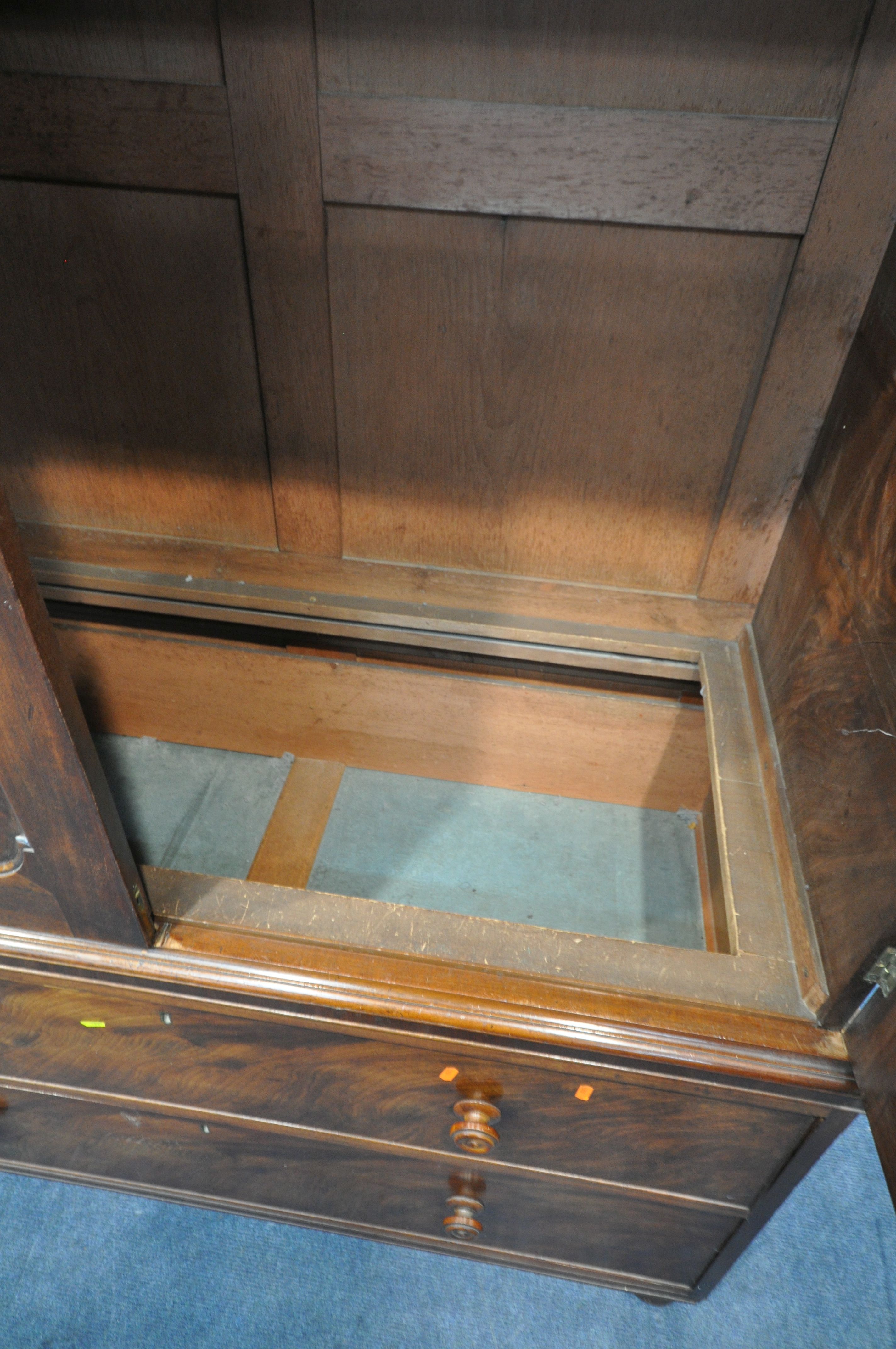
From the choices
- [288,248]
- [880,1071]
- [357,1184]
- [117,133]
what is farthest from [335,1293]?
[117,133]

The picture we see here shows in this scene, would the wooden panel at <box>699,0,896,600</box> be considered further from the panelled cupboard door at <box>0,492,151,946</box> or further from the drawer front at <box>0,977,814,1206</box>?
the panelled cupboard door at <box>0,492,151,946</box>

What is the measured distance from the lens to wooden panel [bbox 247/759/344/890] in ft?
4.52

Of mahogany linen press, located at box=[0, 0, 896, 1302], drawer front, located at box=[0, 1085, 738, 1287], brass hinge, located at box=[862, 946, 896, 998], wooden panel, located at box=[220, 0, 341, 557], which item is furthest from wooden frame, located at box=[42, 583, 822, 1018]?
wooden panel, located at box=[220, 0, 341, 557]

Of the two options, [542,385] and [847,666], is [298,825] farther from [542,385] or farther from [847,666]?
[847,666]

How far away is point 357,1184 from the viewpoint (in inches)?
46.3

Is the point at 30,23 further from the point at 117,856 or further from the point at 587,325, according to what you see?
the point at 117,856

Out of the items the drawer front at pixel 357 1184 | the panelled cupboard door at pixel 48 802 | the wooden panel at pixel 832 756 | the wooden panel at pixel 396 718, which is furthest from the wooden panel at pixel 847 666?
the panelled cupboard door at pixel 48 802

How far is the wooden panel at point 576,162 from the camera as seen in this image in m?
0.98

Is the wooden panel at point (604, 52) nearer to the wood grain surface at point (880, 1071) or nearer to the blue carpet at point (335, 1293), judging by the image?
the wood grain surface at point (880, 1071)

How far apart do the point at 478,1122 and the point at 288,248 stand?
114 centimetres

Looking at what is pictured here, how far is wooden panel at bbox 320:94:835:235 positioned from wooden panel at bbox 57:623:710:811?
73cm

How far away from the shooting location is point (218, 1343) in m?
1.24

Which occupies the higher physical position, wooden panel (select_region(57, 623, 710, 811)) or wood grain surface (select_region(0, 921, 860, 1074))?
wood grain surface (select_region(0, 921, 860, 1074))

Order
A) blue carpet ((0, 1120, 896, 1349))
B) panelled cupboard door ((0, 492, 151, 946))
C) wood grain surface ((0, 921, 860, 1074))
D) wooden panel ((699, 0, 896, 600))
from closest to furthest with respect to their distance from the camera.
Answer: panelled cupboard door ((0, 492, 151, 946)), wood grain surface ((0, 921, 860, 1074)), wooden panel ((699, 0, 896, 600)), blue carpet ((0, 1120, 896, 1349))
